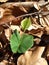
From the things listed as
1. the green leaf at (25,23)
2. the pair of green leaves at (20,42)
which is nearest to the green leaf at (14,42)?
the pair of green leaves at (20,42)

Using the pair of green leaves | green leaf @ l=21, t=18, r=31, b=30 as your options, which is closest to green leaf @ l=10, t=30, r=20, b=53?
the pair of green leaves

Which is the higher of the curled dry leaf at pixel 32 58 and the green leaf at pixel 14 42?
the green leaf at pixel 14 42

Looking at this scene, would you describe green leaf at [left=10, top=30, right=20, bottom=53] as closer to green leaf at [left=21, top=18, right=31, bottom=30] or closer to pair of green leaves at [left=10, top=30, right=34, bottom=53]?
pair of green leaves at [left=10, top=30, right=34, bottom=53]

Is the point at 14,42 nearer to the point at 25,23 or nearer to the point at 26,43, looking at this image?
the point at 26,43

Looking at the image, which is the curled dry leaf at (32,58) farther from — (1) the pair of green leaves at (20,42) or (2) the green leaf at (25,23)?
(2) the green leaf at (25,23)

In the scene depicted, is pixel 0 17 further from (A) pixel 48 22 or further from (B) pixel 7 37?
(A) pixel 48 22

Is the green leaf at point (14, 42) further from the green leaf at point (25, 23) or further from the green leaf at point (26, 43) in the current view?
the green leaf at point (25, 23)

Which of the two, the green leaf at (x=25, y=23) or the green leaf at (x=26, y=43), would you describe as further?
the green leaf at (x=25, y=23)
